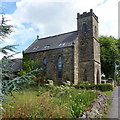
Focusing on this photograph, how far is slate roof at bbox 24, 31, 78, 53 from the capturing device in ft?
76.6

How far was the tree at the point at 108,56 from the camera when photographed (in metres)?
31.7

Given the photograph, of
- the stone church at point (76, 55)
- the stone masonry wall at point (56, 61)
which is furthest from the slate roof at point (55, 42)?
the stone masonry wall at point (56, 61)

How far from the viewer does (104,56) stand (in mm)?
32188

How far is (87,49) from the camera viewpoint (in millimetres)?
23000

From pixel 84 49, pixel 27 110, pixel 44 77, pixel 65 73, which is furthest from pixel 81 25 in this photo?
pixel 27 110

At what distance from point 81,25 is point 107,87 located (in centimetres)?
1134

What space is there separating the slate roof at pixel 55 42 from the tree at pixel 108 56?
36.6ft

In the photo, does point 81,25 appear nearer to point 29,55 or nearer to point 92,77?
point 92,77

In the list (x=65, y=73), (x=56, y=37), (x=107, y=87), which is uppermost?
(x=56, y=37)

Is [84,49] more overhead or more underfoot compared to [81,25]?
more underfoot

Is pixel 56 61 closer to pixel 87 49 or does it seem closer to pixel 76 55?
pixel 76 55

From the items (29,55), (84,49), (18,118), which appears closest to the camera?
(18,118)

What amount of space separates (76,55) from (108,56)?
1284cm

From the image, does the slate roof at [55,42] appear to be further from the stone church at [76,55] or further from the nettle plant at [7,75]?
the nettle plant at [7,75]
